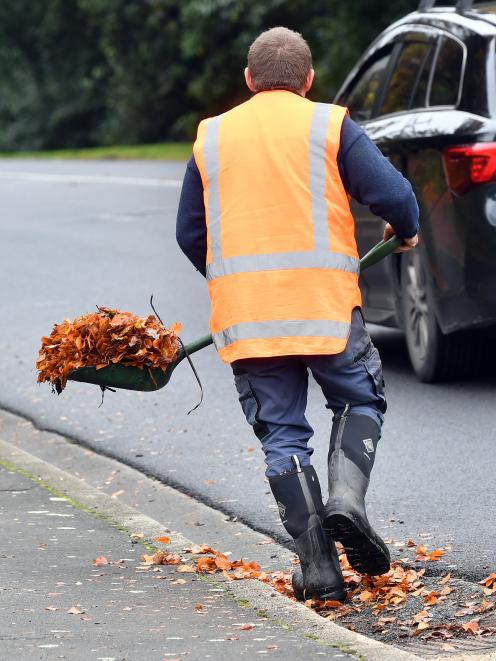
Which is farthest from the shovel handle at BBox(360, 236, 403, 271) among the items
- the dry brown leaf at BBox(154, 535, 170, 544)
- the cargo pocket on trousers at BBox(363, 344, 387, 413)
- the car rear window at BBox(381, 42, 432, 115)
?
the car rear window at BBox(381, 42, 432, 115)

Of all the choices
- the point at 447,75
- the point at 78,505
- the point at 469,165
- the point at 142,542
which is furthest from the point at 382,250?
the point at 447,75

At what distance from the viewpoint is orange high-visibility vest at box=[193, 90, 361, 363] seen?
4848 millimetres

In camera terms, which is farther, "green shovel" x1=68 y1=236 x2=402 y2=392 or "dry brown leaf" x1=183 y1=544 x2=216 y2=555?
"dry brown leaf" x1=183 y1=544 x2=216 y2=555

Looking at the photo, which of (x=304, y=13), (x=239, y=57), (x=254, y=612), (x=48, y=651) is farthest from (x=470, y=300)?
(x=239, y=57)

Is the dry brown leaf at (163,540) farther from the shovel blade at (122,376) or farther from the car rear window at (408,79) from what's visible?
the car rear window at (408,79)

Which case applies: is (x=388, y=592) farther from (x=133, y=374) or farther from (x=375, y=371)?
(x=133, y=374)

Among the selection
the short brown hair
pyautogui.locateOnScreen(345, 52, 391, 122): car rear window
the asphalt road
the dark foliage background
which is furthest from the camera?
the dark foliage background

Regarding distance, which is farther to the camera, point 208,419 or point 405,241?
point 208,419

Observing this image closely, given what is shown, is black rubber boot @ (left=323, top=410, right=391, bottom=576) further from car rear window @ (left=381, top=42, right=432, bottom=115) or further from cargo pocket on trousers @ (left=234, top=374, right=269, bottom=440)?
car rear window @ (left=381, top=42, right=432, bottom=115)

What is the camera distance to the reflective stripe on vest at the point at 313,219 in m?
4.84

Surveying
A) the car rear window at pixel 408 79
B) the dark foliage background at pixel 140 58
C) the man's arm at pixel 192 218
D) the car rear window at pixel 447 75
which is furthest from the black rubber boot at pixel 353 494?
the dark foliage background at pixel 140 58

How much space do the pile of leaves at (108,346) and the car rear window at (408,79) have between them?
12.1 ft

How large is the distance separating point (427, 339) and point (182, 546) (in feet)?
10.0

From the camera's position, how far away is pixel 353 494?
16.0 feet
